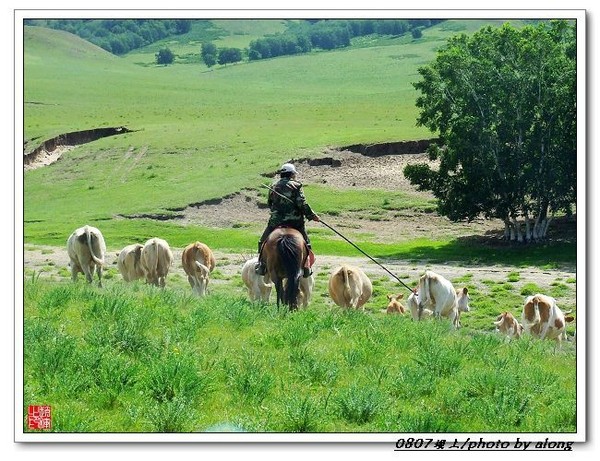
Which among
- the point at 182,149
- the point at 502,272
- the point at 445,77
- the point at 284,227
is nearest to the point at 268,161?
the point at 182,149

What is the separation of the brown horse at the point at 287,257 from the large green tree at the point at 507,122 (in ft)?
95.5

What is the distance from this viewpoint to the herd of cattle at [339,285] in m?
23.4

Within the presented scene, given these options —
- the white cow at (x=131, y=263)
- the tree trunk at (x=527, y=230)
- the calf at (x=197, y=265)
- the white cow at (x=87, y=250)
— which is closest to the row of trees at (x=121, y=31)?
the tree trunk at (x=527, y=230)

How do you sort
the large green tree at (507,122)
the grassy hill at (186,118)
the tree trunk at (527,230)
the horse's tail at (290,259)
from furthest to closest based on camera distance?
1. the grassy hill at (186,118)
2. the tree trunk at (527,230)
3. the large green tree at (507,122)
4. the horse's tail at (290,259)

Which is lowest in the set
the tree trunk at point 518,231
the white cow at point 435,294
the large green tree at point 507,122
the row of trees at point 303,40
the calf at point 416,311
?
the calf at point 416,311

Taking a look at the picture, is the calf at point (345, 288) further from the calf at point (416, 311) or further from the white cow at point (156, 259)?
the white cow at point (156, 259)

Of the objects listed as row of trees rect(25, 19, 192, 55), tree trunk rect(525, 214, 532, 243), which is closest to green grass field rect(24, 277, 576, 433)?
tree trunk rect(525, 214, 532, 243)

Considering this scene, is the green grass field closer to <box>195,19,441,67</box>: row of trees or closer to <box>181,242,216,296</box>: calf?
<box>181,242,216,296</box>: calf

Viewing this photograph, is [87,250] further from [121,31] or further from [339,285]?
[121,31]

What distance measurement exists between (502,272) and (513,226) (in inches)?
428

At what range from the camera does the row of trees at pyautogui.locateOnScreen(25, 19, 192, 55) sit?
161125 mm

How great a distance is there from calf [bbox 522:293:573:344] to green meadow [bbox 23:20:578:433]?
4.88 feet

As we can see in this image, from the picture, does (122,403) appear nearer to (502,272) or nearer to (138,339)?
(138,339)

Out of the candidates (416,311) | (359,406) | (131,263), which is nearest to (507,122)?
(131,263)
